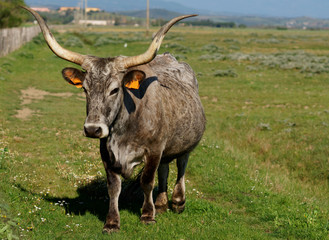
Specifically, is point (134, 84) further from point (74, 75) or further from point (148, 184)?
point (148, 184)

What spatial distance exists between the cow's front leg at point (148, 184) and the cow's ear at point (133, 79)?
4.19 ft

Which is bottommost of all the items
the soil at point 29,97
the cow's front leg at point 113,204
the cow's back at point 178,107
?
the soil at point 29,97

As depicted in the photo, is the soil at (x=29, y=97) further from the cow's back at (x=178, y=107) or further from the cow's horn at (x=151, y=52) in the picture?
the cow's horn at (x=151, y=52)

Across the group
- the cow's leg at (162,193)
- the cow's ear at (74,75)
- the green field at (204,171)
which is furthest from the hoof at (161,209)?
the cow's ear at (74,75)

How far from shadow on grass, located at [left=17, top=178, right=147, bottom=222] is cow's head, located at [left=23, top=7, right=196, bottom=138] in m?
2.29

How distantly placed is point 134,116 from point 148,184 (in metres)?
1.26

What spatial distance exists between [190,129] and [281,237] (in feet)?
8.36

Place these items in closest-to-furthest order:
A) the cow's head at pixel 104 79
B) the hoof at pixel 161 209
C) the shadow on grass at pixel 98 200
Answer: the cow's head at pixel 104 79 → the shadow on grass at pixel 98 200 → the hoof at pixel 161 209

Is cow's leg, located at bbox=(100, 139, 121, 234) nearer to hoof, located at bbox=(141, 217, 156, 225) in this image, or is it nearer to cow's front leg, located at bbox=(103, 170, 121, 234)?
cow's front leg, located at bbox=(103, 170, 121, 234)

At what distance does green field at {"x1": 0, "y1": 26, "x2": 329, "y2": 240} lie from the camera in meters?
7.41

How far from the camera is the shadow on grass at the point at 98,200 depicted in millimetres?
8078

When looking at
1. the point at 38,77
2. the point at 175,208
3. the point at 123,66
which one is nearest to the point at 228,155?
the point at 175,208

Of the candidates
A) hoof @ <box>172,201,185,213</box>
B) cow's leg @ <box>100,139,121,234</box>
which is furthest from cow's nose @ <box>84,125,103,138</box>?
hoof @ <box>172,201,185,213</box>

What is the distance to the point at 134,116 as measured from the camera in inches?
272
